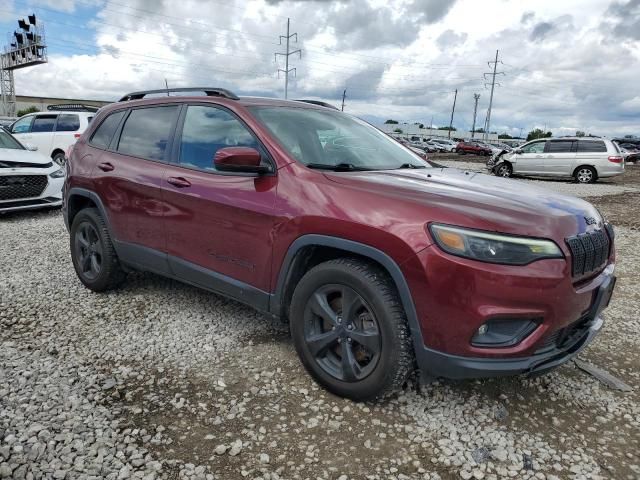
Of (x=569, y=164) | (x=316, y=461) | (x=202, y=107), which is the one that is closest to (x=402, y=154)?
(x=202, y=107)

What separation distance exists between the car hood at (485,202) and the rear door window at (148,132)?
1600 millimetres

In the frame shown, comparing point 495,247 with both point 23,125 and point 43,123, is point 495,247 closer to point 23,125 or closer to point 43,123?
point 43,123

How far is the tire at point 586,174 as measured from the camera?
1770 centimetres

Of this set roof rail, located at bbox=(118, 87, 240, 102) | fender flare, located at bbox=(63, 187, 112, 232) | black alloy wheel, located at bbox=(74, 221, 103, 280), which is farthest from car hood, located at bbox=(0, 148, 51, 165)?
roof rail, located at bbox=(118, 87, 240, 102)

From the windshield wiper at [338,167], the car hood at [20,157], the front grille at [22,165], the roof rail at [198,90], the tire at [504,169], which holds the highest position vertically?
the roof rail at [198,90]

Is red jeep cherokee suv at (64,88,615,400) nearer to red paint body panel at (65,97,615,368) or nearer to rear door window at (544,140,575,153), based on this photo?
red paint body panel at (65,97,615,368)

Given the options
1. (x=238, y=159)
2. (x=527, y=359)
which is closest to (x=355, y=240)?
(x=238, y=159)

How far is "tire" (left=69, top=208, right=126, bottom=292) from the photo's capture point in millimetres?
4238

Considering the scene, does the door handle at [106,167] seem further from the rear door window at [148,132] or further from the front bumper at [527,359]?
the front bumper at [527,359]

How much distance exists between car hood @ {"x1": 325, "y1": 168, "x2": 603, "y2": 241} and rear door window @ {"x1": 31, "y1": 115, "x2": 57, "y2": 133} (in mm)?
12212

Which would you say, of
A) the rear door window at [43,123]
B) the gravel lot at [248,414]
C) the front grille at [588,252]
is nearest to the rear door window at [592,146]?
the gravel lot at [248,414]

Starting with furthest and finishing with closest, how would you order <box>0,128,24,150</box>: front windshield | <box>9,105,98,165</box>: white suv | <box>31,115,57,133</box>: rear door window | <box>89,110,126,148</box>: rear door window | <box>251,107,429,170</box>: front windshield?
1. <box>31,115,57,133</box>: rear door window
2. <box>9,105,98,165</box>: white suv
3. <box>0,128,24,150</box>: front windshield
4. <box>89,110,126,148</box>: rear door window
5. <box>251,107,429,170</box>: front windshield

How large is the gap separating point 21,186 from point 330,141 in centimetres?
658

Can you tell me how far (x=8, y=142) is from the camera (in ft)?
28.5
